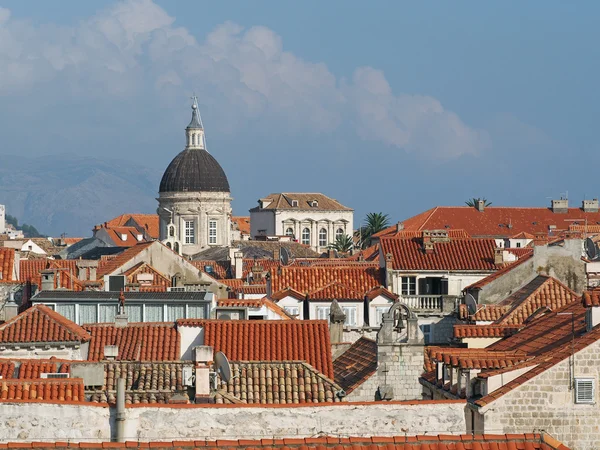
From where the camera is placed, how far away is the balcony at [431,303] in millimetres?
56781

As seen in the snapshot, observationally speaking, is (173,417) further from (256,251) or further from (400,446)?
(256,251)

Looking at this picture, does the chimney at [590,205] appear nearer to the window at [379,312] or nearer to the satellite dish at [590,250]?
the satellite dish at [590,250]

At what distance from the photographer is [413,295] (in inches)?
2328

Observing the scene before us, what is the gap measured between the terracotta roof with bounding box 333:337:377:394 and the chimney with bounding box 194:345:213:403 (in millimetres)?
3060

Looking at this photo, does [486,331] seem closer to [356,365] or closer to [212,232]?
[356,365]

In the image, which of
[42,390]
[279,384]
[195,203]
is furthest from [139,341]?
[195,203]

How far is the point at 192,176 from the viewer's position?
172875mm

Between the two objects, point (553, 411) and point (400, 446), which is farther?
point (553, 411)

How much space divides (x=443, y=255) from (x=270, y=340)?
28.0m

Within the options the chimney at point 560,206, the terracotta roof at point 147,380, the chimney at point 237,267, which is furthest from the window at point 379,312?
the chimney at point 560,206

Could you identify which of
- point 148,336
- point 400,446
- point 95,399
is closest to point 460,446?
point 400,446

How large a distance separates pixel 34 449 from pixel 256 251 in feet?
409

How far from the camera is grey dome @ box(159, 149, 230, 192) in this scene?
17288 centimetres

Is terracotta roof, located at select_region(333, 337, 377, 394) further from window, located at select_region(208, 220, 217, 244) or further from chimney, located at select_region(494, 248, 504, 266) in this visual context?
window, located at select_region(208, 220, 217, 244)
